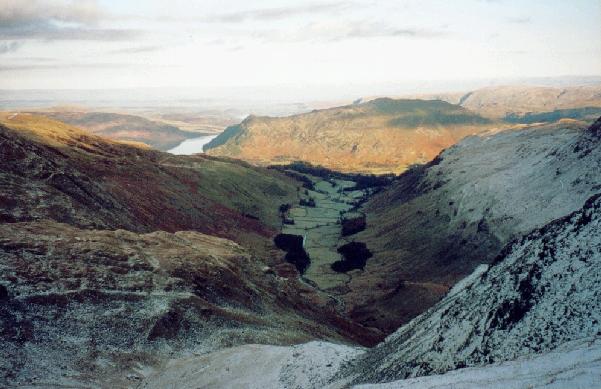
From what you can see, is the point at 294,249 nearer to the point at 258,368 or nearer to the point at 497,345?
the point at 258,368

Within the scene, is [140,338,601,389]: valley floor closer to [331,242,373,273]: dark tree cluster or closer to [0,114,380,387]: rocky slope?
[0,114,380,387]: rocky slope

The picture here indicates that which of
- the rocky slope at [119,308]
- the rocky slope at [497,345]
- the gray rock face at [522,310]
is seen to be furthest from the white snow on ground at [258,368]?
the gray rock face at [522,310]

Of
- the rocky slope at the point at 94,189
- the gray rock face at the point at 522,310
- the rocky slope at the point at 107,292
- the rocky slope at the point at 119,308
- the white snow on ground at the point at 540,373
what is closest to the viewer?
the white snow on ground at the point at 540,373

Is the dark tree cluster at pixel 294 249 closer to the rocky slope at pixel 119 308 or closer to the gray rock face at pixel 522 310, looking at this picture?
the rocky slope at pixel 119 308

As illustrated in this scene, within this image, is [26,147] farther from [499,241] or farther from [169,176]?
[499,241]

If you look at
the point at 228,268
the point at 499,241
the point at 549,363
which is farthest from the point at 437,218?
the point at 549,363
